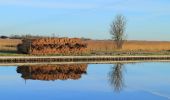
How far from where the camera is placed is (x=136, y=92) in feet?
110

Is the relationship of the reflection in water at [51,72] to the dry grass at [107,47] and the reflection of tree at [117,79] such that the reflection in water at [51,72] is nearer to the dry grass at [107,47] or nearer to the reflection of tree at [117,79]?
the reflection of tree at [117,79]

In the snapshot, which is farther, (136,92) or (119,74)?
(119,74)

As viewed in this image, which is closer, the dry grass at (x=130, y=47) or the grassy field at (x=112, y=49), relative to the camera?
the grassy field at (x=112, y=49)

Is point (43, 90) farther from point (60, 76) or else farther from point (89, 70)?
point (89, 70)

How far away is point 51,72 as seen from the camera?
4719 cm

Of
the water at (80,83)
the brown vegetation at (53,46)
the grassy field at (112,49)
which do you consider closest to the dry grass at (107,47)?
the grassy field at (112,49)

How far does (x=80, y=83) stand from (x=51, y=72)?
827 centimetres

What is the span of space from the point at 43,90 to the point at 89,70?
1738cm

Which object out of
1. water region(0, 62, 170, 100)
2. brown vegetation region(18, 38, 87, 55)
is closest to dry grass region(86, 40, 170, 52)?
brown vegetation region(18, 38, 87, 55)

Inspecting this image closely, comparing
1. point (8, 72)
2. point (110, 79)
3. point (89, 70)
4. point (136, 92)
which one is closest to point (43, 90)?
point (136, 92)

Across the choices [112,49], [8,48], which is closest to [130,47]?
[112,49]

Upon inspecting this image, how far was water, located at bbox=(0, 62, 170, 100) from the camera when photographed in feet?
105

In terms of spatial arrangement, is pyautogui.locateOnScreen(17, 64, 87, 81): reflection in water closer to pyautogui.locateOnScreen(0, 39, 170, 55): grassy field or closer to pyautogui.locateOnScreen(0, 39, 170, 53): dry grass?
pyautogui.locateOnScreen(0, 39, 170, 55): grassy field

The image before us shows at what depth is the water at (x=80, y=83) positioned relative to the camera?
31.9 metres
